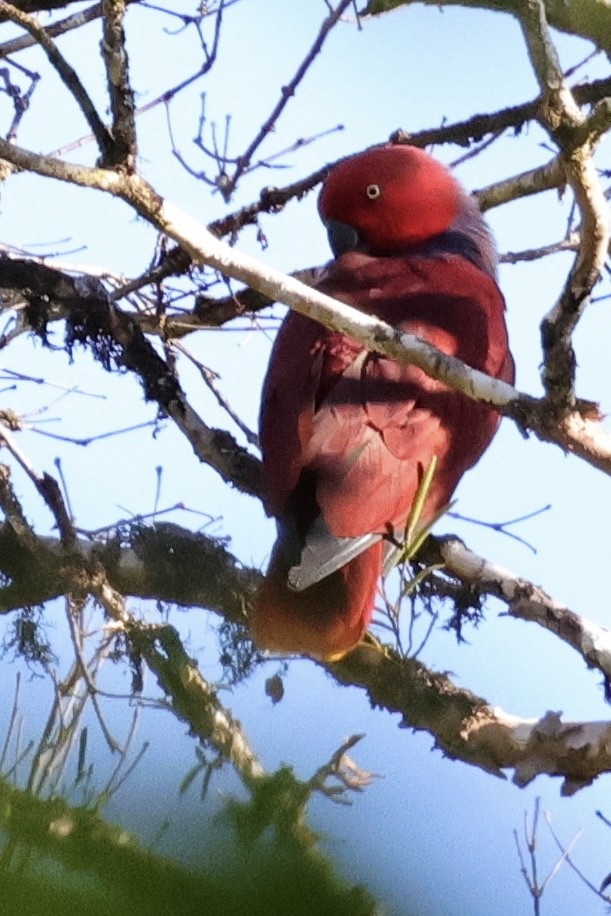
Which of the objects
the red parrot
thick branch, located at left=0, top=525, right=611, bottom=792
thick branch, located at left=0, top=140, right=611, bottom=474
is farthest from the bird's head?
thick branch, located at left=0, top=140, right=611, bottom=474

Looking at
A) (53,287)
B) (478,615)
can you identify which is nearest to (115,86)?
(53,287)

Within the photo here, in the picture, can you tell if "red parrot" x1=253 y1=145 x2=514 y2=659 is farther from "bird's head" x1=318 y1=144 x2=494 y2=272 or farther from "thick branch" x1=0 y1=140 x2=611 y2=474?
"thick branch" x1=0 y1=140 x2=611 y2=474

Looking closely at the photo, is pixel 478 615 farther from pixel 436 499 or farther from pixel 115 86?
pixel 115 86

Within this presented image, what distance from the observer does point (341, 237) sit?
2.80 m

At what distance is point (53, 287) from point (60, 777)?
1952 millimetres

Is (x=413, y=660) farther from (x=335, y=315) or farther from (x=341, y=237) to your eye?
(x=341, y=237)

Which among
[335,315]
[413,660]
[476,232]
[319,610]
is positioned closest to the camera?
[335,315]

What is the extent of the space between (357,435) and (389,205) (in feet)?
3.45

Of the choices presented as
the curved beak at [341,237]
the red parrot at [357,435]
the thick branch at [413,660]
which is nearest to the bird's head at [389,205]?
the curved beak at [341,237]

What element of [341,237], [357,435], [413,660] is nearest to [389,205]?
[341,237]

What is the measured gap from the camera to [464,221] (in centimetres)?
278

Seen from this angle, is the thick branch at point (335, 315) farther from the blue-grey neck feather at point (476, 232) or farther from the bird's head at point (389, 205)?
the bird's head at point (389, 205)

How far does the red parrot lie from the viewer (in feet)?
6.07

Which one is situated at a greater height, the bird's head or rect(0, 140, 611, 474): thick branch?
the bird's head
